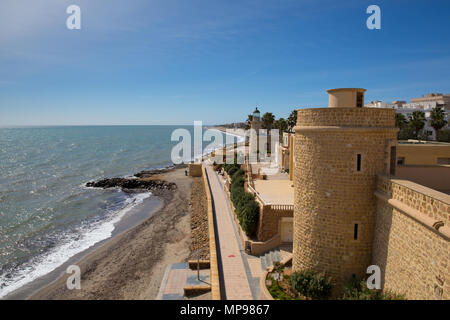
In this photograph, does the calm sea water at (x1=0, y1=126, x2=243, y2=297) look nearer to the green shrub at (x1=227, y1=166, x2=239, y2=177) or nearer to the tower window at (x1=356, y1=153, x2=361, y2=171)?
the green shrub at (x1=227, y1=166, x2=239, y2=177)

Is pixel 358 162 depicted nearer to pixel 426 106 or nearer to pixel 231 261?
pixel 231 261

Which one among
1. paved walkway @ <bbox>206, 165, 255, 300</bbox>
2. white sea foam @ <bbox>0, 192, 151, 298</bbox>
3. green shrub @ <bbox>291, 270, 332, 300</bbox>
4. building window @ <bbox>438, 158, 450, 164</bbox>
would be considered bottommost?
white sea foam @ <bbox>0, 192, 151, 298</bbox>

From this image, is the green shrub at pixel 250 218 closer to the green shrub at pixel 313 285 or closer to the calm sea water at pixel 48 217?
the green shrub at pixel 313 285

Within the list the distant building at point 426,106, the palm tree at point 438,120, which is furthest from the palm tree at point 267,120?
the palm tree at point 438,120

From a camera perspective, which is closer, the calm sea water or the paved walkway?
the paved walkway

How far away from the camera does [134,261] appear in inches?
716

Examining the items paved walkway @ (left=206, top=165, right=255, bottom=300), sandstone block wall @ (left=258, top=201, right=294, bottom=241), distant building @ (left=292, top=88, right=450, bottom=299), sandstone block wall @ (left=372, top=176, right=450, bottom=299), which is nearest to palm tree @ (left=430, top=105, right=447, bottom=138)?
paved walkway @ (left=206, top=165, right=255, bottom=300)

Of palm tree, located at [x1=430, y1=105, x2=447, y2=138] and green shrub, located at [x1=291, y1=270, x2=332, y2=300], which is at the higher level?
palm tree, located at [x1=430, y1=105, x2=447, y2=138]

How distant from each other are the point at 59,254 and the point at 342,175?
2010 cm

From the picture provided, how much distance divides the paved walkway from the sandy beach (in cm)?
309

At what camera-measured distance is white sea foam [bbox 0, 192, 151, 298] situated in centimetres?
1653

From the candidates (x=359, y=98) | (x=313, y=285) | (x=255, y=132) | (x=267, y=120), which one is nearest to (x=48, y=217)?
(x=313, y=285)
